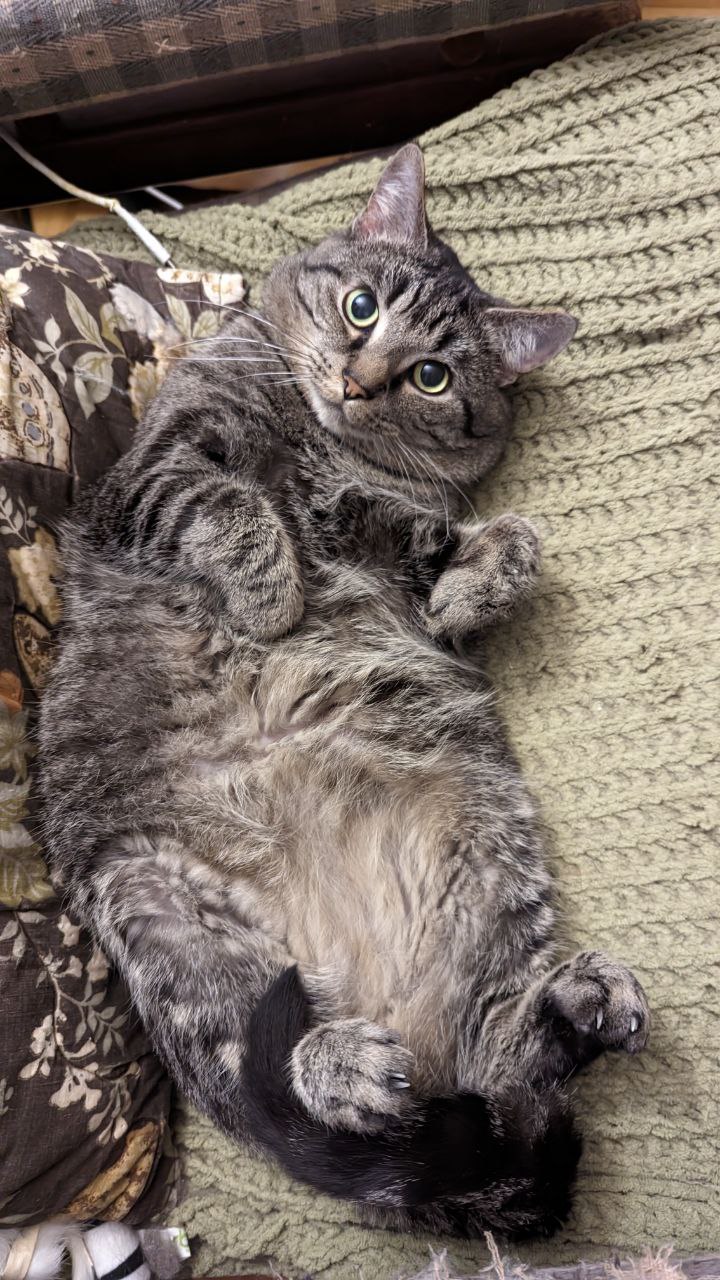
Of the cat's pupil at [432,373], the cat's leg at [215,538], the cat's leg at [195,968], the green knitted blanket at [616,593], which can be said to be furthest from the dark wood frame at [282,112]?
the cat's leg at [195,968]

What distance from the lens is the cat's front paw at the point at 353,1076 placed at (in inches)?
44.8

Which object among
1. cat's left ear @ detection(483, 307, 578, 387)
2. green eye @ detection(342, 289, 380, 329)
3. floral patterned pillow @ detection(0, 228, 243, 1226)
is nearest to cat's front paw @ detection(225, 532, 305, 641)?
floral patterned pillow @ detection(0, 228, 243, 1226)

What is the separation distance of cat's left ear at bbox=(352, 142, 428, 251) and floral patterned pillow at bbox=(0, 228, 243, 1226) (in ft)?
1.75

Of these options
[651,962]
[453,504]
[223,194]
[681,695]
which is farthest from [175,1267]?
[223,194]

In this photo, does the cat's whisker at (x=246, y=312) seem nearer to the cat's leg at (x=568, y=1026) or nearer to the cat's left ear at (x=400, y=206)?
the cat's left ear at (x=400, y=206)

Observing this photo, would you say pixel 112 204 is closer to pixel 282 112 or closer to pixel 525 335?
pixel 282 112

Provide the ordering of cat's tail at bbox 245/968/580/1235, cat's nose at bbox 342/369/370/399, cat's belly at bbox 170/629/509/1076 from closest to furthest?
cat's tail at bbox 245/968/580/1235
cat's belly at bbox 170/629/509/1076
cat's nose at bbox 342/369/370/399

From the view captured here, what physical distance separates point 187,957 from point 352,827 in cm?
35

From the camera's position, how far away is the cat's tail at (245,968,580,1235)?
1.14 metres

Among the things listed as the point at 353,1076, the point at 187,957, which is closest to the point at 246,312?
the point at 187,957

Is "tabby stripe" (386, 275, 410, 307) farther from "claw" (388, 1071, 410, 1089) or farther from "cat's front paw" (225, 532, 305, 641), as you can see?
"claw" (388, 1071, 410, 1089)

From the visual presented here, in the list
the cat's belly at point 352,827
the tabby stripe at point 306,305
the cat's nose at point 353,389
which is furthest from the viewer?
the tabby stripe at point 306,305

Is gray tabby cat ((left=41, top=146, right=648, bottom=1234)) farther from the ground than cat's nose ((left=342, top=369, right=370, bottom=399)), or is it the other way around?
cat's nose ((left=342, top=369, right=370, bottom=399))

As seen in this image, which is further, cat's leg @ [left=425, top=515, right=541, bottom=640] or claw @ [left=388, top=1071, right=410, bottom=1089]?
cat's leg @ [left=425, top=515, right=541, bottom=640]
